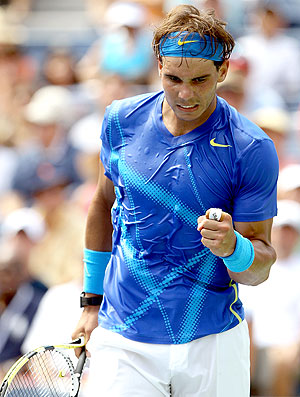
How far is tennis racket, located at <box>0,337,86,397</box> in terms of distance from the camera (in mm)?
3170

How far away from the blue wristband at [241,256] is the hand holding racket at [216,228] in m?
0.08

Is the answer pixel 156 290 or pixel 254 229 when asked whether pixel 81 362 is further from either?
pixel 254 229

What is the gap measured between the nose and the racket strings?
50.0 inches

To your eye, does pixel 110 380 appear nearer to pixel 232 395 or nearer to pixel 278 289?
pixel 232 395

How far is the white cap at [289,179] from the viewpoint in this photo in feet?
18.6

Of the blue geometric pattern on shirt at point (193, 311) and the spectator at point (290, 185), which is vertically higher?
the blue geometric pattern on shirt at point (193, 311)

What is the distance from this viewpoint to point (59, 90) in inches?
306

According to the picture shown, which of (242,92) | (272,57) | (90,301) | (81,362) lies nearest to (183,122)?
(90,301)

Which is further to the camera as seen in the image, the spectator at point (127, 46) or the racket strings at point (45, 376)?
the spectator at point (127, 46)

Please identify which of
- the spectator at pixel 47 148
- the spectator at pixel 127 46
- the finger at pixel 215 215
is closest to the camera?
the finger at pixel 215 215

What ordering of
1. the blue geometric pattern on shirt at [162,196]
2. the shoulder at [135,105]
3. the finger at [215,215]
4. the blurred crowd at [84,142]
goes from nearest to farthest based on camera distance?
the finger at [215,215] → the blue geometric pattern on shirt at [162,196] → the shoulder at [135,105] → the blurred crowd at [84,142]

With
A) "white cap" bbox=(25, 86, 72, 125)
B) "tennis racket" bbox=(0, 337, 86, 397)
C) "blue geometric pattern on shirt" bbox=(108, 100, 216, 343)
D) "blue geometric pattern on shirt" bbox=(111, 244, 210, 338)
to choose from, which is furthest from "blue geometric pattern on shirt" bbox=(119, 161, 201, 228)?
"white cap" bbox=(25, 86, 72, 125)

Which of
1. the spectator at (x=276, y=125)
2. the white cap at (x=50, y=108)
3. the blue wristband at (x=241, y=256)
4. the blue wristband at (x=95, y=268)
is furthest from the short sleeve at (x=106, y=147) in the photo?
the white cap at (x=50, y=108)

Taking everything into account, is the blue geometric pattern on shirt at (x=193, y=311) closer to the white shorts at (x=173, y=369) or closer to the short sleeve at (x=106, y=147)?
the white shorts at (x=173, y=369)
